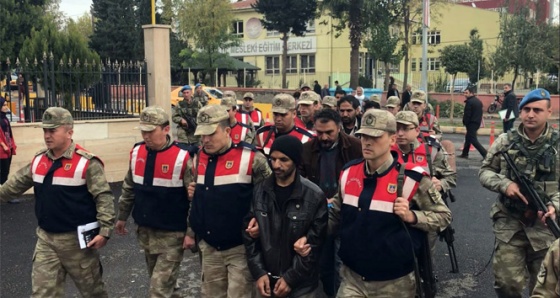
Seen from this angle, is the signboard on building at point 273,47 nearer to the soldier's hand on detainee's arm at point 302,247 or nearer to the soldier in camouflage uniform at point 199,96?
the soldier in camouflage uniform at point 199,96

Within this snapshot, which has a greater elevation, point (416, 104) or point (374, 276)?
point (416, 104)

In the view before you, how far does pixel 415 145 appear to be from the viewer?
521cm

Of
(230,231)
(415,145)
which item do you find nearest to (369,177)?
(230,231)

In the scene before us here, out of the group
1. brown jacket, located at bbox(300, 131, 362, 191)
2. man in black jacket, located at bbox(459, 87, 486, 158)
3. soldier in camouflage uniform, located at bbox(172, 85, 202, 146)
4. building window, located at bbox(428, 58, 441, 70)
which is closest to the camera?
brown jacket, located at bbox(300, 131, 362, 191)

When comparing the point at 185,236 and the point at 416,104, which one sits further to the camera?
the point at 416,104

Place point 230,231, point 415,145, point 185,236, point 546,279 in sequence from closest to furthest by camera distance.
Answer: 1. point 546,279
2. point 230,231
3. point 185,236
4. point 415,145

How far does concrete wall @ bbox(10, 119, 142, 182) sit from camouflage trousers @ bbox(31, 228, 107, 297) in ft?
18.1

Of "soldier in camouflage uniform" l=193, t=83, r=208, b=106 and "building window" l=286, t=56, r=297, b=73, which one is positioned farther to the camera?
"building window" l=286, t=56, r=297, b=73

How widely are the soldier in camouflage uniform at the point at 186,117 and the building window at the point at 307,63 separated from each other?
3749 cm

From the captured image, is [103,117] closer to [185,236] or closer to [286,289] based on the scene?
[185,236]

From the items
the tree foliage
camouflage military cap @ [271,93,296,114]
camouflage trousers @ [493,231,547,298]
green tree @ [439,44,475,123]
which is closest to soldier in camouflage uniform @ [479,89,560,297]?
camouflage trousers @ [493,231,547,298]

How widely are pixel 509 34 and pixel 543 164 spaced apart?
2797 centimetres

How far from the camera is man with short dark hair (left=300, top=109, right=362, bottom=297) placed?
4.59 m

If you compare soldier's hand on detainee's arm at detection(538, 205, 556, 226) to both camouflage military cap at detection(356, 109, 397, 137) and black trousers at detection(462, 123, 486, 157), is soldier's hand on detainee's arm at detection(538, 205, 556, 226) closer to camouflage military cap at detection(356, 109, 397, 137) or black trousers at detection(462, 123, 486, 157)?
camouflage military cap at detection(356, 109, 397, 137)
